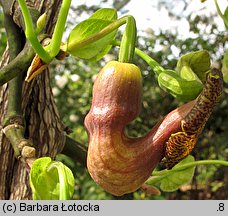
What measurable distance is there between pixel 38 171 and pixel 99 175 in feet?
0.22

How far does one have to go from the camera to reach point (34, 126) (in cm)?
80

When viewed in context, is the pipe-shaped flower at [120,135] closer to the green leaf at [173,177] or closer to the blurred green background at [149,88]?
the green leaf at [173,177]

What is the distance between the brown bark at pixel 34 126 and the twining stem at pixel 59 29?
17 cm

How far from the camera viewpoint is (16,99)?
73 centimetres

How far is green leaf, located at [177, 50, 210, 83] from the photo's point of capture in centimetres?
64

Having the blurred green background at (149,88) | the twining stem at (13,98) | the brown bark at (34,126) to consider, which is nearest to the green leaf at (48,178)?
the twining stem at (13,98)

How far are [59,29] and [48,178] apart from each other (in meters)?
0.16

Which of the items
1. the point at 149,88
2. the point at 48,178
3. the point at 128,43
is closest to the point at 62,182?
the point at 48,178

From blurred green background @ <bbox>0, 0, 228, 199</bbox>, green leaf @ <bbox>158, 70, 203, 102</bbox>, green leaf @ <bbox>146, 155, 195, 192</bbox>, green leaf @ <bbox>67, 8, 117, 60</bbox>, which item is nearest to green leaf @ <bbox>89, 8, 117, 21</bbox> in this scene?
green leaf @ <bbox>67, 8, 117, 60</bbox>

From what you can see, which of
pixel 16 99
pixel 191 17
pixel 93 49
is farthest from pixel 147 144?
pixel 191 17

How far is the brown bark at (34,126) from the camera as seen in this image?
78 cm

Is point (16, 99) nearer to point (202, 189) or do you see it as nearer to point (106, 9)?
point (106, 9)

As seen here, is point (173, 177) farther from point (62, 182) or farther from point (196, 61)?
point (62, 182)

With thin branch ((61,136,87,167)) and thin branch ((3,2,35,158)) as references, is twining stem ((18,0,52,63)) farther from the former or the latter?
thin branch ((61,136,87,167))
